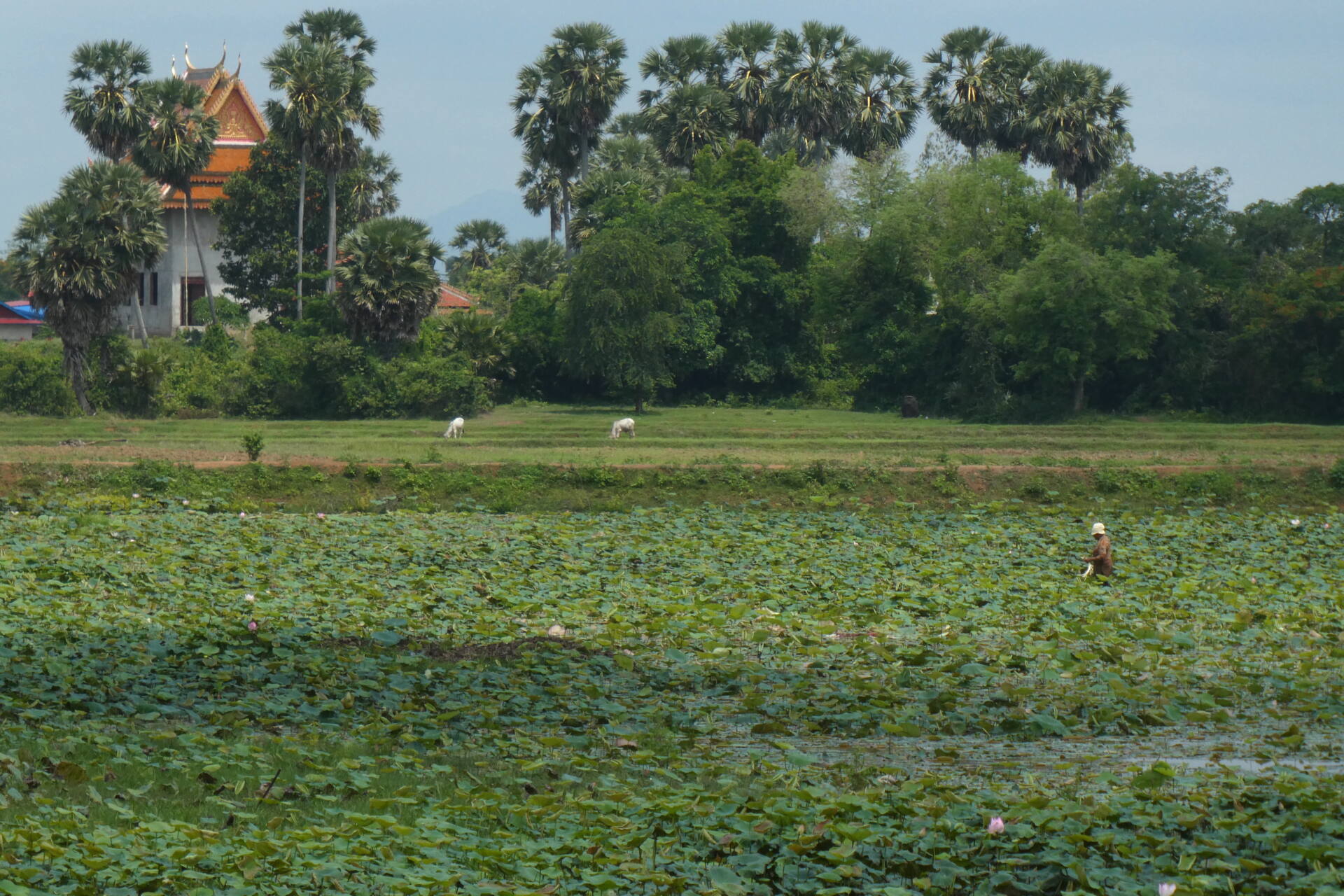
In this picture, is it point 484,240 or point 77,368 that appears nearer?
point 77,368

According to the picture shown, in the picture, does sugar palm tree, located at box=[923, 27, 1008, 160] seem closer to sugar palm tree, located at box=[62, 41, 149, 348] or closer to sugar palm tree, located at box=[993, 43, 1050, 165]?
sugar palm tree, located at box=[993, 43, 1050, 165]

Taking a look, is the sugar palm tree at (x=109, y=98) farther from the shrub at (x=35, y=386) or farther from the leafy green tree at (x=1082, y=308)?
the leafy green tree at (x=1082, y=308)

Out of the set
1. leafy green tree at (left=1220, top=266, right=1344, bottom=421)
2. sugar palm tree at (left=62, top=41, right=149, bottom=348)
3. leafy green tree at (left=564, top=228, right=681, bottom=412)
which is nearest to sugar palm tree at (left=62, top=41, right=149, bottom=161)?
sugar palm tree at (left=62, top=41, right=149, bottom=348)

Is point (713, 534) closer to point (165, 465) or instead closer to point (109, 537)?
point (109, 537)

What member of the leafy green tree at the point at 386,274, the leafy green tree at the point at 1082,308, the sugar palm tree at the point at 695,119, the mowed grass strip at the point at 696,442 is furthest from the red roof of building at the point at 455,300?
the leafy green tree at the point at 1082,308

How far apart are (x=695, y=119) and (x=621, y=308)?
639 inches

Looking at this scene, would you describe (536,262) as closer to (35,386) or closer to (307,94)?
(307,94)

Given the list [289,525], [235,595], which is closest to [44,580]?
[235,595]

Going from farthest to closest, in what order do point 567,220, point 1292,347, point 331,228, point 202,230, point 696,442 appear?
point 567,220, point 202,230, point 331,228, point 1292,347, point 696,442

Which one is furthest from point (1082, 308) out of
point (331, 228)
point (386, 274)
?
point (331, 228)

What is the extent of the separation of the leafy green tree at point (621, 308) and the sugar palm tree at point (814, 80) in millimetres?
14737

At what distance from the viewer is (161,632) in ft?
34.3

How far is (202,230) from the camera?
52.9 m

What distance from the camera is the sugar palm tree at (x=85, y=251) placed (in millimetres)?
38594
